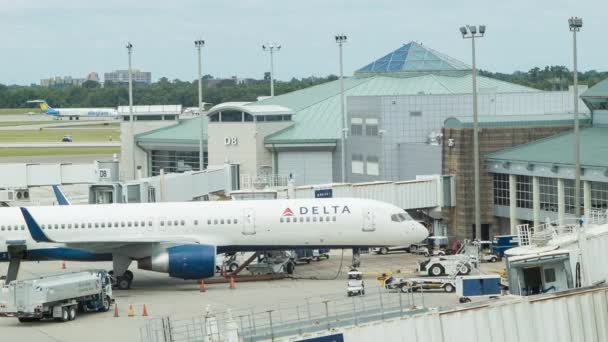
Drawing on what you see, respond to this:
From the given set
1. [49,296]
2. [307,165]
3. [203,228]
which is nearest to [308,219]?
[203,228]

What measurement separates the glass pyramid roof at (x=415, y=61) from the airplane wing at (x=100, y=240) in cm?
4747

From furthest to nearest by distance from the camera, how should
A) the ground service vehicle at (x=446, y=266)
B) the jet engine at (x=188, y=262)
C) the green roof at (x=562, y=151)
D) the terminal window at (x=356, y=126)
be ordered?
1. the terminal window at (x=356, y=126)
2. the green roof at (x=562, y=151)
3. the ground service vehicle at (x=446, y=266)
4. the jet engine at (x=188, y=262)

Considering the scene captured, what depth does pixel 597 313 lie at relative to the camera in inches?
1043

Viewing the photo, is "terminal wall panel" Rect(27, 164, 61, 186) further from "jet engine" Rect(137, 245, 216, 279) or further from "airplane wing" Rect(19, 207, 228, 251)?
"jet engine" Rect(137, 245, 216, 279)

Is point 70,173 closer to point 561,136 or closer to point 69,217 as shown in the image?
point 69,217

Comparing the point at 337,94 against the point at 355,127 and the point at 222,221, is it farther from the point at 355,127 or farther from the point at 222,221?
the point at 222,221

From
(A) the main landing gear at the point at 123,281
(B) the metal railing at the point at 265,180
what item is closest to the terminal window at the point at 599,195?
(A) the main landing gear at the point at 123,281

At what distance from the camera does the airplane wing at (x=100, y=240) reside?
176 feet

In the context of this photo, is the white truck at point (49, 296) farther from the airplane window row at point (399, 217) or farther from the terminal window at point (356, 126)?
the terminal window at point (356, 126)

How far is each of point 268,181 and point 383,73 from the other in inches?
857

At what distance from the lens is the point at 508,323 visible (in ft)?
84.5

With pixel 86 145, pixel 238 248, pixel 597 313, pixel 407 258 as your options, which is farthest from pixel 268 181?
pixel 86 145

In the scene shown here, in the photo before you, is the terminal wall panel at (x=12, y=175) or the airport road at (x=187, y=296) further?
the terminal wall panel at (x=12, y=175)

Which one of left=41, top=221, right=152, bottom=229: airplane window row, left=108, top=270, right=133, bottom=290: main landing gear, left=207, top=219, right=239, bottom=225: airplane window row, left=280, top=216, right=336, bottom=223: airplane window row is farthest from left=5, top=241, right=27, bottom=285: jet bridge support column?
left=280, top=216, right=336, bottom=223: airplane window row
